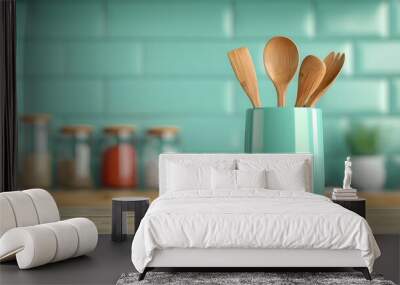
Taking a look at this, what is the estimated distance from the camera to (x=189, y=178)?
5.80m

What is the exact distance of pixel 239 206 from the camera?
4492 mm

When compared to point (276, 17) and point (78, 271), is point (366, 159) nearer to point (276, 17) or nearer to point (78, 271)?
point (276, 17)

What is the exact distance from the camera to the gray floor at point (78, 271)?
4.31 meters

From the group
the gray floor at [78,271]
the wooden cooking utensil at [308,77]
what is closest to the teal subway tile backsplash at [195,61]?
the wooden cooking utensil at [308,77]

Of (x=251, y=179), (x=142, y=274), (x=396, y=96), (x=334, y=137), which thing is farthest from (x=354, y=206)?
(x=142, y=274)

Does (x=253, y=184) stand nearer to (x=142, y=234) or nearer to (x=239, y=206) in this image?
(x=239, y=206)

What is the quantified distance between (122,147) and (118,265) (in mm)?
2108

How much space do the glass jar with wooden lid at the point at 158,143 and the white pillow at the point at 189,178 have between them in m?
0.92

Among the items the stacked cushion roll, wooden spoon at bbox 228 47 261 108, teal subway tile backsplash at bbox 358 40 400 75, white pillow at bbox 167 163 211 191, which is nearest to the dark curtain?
the stacked cushion roll

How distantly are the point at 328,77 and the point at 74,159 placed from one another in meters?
2.68

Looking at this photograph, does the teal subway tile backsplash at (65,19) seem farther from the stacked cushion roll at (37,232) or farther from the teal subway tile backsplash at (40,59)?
the stacked cushion roll at (37,232)

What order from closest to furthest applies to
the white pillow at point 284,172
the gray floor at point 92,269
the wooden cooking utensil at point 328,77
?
the gray floor at point 92,269, the white pillow at point 284,172, the wooden cooking utensil at point 328,77

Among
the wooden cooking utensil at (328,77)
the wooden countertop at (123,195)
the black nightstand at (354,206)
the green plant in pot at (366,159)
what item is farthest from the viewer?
the green plant in pot at (366,159)

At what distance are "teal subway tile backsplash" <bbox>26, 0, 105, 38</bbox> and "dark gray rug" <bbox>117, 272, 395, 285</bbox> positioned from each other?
3187mm
